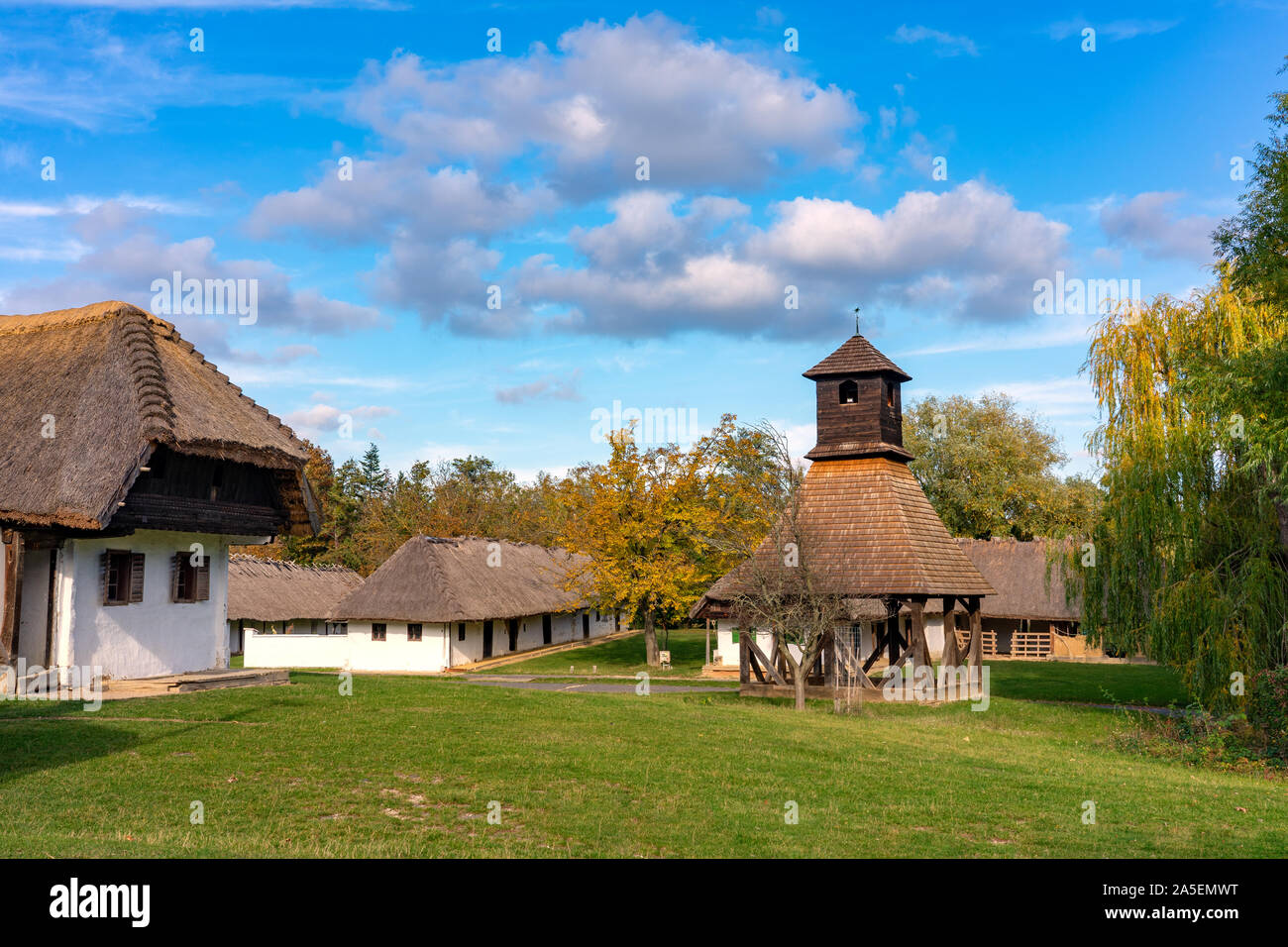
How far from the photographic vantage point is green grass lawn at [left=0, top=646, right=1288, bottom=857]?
361 inches

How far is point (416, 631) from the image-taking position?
4147 centimetres

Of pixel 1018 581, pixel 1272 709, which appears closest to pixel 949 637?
pixel 1272 709

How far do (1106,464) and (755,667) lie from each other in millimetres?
10954

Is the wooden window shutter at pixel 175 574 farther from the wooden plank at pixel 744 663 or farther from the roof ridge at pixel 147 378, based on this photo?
the wooden plank at pixel 744 663

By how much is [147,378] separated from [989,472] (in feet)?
145

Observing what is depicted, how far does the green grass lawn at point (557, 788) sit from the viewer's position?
361 inches

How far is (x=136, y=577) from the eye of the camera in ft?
66.4

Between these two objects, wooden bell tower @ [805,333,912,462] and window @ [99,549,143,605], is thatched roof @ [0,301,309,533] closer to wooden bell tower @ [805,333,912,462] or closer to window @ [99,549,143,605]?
window @ [99,549,143,605]

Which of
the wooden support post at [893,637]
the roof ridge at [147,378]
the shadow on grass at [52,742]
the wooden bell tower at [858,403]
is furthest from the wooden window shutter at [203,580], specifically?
the wooden support post at [893,637]

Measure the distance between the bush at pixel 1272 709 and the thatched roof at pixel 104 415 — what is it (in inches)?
807

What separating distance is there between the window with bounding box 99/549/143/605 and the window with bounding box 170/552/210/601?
98cm

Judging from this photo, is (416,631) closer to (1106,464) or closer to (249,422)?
(249,422)

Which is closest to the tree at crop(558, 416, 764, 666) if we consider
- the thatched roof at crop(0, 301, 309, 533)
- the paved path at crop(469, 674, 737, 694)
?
the paved path at crop(469, 674, 737, 694)
